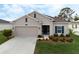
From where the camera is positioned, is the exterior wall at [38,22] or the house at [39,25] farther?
the exterior wall at [38,22]

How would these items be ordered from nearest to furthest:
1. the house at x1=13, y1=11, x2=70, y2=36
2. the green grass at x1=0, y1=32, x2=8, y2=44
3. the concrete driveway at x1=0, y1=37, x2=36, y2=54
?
1. the concrete driveway at x1=0, y1=37, x2=36, y2=54
2. the green grass at x1=0, y1=32, x2=8, y2=44
3. the house at x1=13, y1=11, x2=70, y2=36

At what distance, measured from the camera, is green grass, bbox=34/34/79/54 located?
37.7ft

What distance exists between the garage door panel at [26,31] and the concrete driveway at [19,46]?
1.40ft

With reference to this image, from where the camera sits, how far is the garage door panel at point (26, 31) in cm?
1420

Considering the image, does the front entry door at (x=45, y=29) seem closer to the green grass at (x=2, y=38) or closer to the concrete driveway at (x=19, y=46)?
the concrete driveway at (x=19, y=46)

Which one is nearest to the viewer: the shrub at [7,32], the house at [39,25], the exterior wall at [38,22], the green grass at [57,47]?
the green grass at [57,47]

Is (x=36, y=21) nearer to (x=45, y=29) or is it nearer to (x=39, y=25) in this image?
(x=39, y=25)

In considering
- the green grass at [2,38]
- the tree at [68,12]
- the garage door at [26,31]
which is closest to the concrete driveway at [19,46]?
the green grass at [2,38]

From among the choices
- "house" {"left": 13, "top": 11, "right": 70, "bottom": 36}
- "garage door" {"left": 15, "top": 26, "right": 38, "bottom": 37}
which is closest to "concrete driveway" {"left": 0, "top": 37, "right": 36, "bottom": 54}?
"garage door" {"left": 15, "top": 26, "right": 38, "bottom": 37}

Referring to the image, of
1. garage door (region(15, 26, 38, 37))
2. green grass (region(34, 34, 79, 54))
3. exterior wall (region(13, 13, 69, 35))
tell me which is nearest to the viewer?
green grass (region(34, 34, 79, 54))

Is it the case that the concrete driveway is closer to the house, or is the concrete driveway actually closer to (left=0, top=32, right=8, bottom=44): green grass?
(left=0, top=32, right=8, bottom=44): green grass

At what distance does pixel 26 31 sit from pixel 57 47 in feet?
9.89

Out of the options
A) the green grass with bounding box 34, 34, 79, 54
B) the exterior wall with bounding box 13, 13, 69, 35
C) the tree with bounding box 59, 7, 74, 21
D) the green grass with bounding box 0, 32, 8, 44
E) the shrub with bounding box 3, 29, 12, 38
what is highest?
the tree with bounding box 59, 7, 74, 21

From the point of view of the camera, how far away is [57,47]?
40.0ft
